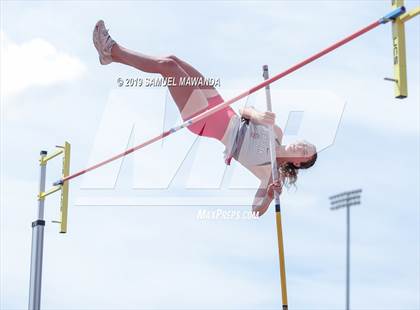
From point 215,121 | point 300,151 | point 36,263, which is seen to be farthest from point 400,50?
point 36,263

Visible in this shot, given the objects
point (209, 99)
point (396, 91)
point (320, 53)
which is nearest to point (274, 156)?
point (209, 99)

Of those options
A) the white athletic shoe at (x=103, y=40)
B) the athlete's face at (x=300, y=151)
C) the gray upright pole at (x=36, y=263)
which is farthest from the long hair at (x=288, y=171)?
the gray upright pole at (x=36, y=263)

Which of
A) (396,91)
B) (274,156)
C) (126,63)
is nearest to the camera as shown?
(396,91)

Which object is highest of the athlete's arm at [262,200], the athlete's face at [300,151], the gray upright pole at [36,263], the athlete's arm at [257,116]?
the athlete's arm at [257,116]

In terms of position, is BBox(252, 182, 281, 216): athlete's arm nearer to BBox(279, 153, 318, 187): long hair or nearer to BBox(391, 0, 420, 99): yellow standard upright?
BBox(279, 153, 318, 187): long hair

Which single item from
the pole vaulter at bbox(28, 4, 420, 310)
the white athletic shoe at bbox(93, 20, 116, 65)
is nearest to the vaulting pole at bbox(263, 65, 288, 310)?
the pole vaulter at bbox(28, 4, 420, 310)

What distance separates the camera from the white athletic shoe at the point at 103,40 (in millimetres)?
9289

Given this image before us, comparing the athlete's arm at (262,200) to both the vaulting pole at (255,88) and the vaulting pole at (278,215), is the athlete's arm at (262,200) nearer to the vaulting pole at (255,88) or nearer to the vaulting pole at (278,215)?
the vaulting pole at (278,215)

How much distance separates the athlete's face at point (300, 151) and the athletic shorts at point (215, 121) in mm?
655

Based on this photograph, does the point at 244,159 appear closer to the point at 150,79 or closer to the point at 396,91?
the point at 150,79

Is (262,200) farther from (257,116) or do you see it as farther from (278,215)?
(257,116)

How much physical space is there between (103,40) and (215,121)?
1.44 m

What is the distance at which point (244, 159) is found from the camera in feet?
29.8

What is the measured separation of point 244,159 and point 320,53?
75.7 inches
